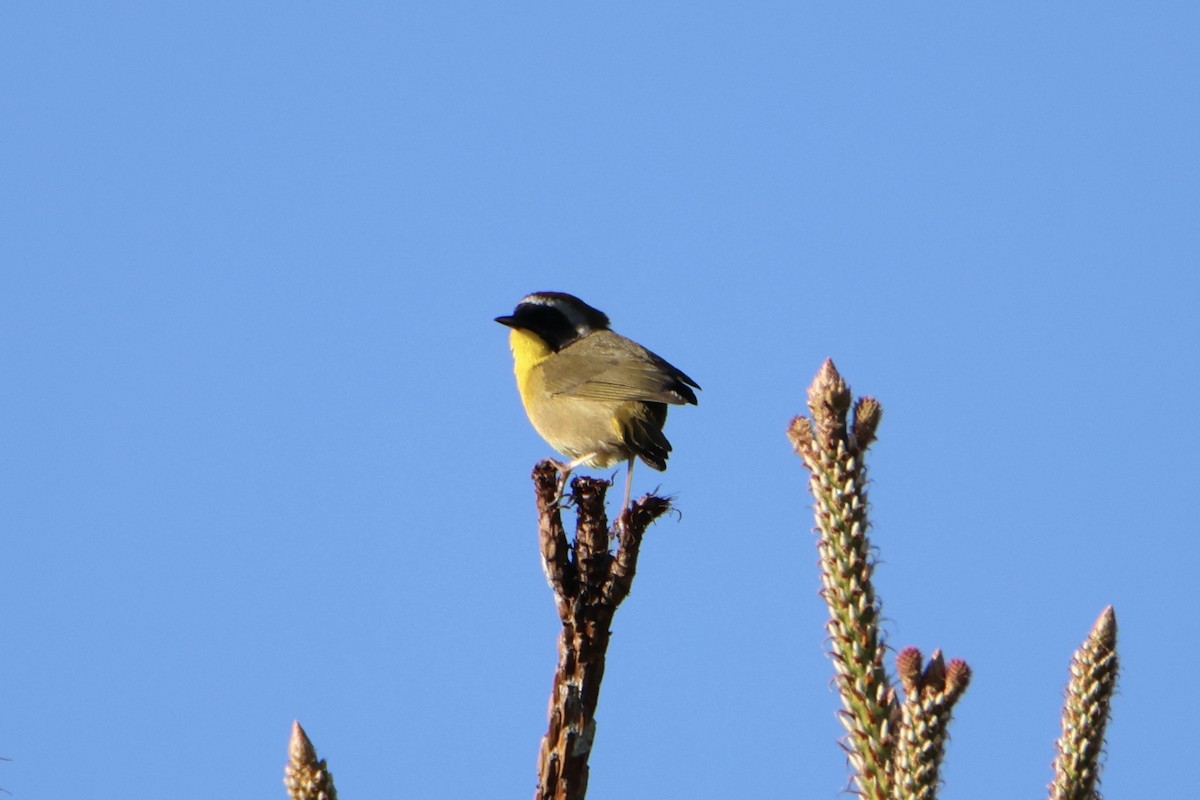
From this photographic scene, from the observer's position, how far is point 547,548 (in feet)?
17.0

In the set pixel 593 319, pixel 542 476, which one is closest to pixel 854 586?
pixel 542 476

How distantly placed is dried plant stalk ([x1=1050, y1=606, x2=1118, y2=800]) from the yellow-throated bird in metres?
4.95

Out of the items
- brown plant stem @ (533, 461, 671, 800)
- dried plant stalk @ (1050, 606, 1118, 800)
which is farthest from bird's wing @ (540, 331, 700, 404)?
dried plant stalk @ (1050, 606, 1118, 800)

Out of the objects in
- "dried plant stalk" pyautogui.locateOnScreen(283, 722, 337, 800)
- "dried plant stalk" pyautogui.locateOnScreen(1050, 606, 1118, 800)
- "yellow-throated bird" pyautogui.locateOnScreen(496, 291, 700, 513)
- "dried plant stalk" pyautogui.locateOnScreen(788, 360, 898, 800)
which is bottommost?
"dried plant stalk" pyautogui.locateOnScreen(283, 722, 337, 800)

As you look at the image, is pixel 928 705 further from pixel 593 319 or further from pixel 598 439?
pixel 593 319

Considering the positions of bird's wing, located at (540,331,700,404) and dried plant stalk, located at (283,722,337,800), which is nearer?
dried plant stalk, located at (283,722,337,800)

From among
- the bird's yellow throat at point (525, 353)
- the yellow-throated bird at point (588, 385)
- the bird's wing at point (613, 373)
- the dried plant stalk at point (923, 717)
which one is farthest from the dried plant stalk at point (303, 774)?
the bird's yellow throat at point (525, 353)

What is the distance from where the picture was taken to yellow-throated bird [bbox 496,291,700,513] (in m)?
9.27

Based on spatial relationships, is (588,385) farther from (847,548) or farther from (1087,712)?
(1087,712)

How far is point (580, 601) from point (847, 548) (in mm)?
1197

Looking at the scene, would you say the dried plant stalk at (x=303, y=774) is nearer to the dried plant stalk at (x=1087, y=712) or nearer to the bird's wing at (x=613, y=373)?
the dried plant stalk at (x=1087, y=712)

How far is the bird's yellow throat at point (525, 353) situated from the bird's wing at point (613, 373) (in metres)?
0.18

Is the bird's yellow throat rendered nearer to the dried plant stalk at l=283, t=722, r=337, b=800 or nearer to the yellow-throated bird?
the yellow-throated bird

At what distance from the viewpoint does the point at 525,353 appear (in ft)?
37.1
